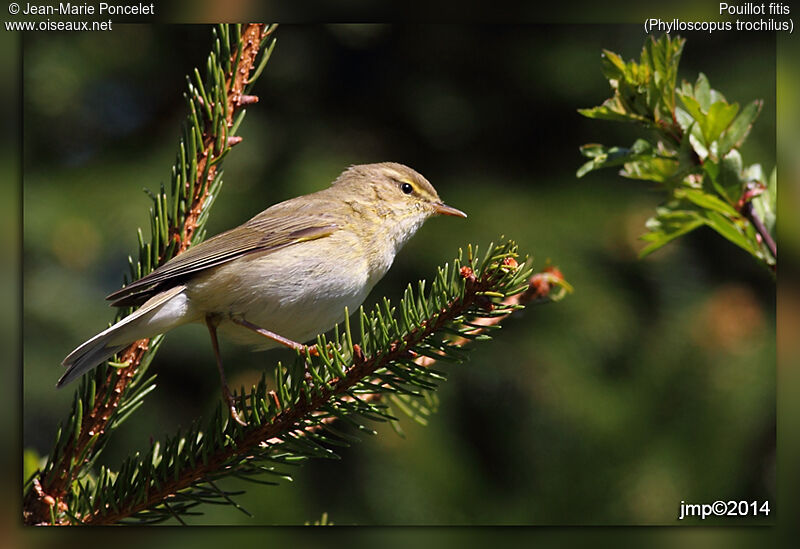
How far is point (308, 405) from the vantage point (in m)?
1.82

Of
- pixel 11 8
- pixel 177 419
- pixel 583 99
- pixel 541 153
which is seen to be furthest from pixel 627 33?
pixel 177 419

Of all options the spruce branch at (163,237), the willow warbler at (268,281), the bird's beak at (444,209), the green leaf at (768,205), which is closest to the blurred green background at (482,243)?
the bird's beak at (444,209)

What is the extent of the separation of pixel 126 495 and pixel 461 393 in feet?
5.37

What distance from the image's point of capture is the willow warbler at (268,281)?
2.02m

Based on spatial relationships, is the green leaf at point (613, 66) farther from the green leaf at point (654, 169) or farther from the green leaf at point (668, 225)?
the green leaf at point (668, 225)

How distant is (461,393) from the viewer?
10.6 ft

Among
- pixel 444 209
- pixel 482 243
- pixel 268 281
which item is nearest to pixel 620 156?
pixel 268 281

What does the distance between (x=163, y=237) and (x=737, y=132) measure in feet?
4.35

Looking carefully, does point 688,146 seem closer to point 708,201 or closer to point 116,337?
point 708,201

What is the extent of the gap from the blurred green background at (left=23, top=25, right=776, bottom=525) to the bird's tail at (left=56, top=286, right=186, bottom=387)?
970mm

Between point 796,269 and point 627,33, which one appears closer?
point 796,269

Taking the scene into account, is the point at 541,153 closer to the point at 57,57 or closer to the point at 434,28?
the point at 434,28

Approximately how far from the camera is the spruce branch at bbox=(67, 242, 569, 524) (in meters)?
1.72

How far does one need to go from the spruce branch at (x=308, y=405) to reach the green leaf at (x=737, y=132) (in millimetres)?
476
